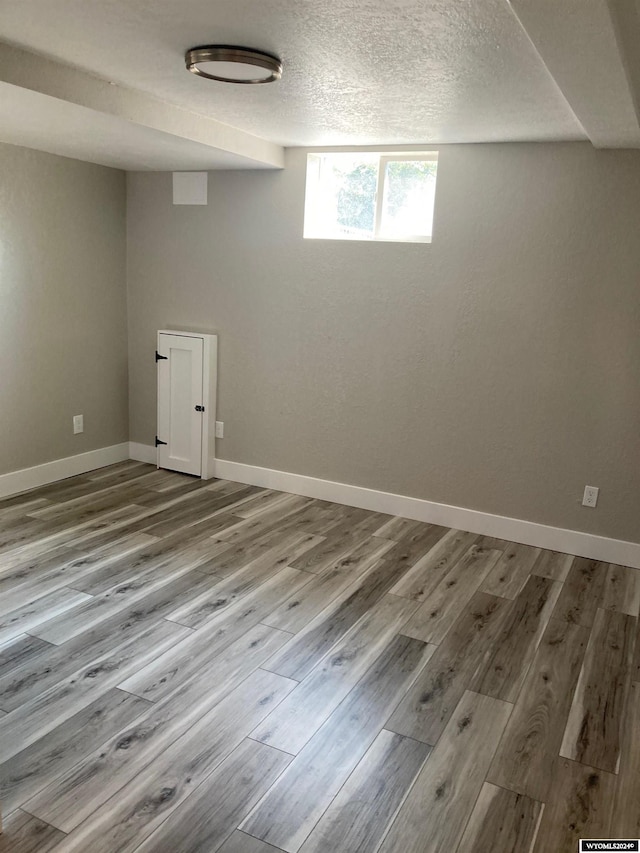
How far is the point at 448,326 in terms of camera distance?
12.9ft

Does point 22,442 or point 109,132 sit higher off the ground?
point 109,132

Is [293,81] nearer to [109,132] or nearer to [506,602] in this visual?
[109,132]

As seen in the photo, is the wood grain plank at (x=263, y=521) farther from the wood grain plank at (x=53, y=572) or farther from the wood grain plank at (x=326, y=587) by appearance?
the wood grain plank at (x=326, y=587)

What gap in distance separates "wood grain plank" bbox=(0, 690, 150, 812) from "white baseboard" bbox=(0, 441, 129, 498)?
233cm

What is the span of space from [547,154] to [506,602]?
2265 mm

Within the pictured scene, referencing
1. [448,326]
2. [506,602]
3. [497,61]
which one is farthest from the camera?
[448,326]

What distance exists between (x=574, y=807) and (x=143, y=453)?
3.89 metres

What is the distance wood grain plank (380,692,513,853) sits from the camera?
5.93ft

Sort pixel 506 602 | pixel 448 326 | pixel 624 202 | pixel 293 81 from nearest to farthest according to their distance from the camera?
pixel 293 81
pixel 506 602
pixel 624 202
pixel 448 326

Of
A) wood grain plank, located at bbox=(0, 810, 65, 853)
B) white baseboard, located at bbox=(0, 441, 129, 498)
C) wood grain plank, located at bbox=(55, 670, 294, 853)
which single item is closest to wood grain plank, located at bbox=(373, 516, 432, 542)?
wood grain plank, located at bbox=(55, 670, 294, 853)

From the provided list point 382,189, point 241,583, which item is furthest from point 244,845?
point 382,189

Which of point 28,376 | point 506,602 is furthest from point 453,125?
point 28,376

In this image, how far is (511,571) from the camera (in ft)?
11.6

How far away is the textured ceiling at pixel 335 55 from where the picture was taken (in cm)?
199
